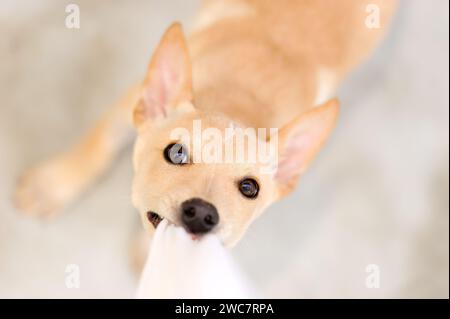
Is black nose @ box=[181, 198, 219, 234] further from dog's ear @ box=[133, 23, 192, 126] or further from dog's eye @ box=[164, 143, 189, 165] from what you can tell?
dog's ear @ box=[133, 23, 192, 126]

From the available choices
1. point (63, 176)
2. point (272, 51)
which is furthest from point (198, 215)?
point (63, 176)

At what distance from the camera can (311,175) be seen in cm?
252

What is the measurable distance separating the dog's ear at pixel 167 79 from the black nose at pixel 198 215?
1.19ft

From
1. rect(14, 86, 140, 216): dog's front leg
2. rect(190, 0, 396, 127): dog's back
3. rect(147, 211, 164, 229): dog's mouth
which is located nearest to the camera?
rect(147, 211, 164, 229): dog's mouth

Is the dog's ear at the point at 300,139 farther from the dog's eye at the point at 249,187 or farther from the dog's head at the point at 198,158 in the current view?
the dog's eye at the point at 249,187

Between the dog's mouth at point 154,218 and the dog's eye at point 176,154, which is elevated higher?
the dog's eye at point 176,154

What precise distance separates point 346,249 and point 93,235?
1.04m

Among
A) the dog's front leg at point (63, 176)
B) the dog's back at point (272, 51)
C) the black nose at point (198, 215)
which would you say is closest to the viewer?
the black nose at point (198, 215)

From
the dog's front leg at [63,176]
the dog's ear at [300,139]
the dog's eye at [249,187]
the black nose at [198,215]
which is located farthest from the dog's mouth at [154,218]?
the dog's front leg at [63,176]

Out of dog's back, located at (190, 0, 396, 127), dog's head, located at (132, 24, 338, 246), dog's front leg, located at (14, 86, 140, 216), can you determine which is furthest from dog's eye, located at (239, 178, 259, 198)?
dog's front leg, located at (14, 86, 140, 216)

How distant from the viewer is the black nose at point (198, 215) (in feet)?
4.40

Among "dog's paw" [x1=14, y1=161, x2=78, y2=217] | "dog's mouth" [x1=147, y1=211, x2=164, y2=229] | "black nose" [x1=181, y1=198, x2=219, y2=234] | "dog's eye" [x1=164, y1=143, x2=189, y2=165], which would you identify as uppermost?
"dog's paw" [x1=14, y1=161, x2=78, y2=217]

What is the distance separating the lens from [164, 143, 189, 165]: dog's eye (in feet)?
4.77
